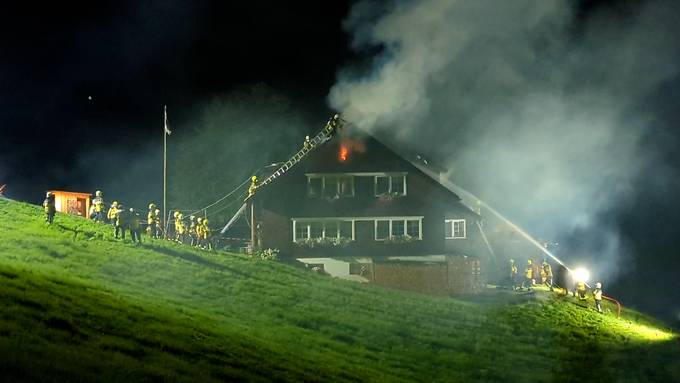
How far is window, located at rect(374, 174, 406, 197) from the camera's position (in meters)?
46.3

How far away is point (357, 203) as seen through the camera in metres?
46.1

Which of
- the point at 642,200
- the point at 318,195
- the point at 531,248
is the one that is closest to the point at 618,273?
the point at 642,200

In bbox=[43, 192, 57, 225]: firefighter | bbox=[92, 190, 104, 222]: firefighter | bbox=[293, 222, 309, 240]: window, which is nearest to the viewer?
bbox=[43, 192, 57, 225]: firefighter

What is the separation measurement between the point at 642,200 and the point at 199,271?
6909cm

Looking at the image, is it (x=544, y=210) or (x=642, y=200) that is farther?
(x=642, y=200)

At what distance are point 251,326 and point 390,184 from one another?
23114 mm

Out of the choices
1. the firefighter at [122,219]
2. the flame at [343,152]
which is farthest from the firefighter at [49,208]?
the flame at [343,152]

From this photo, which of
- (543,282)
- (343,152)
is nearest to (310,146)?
(343,152)

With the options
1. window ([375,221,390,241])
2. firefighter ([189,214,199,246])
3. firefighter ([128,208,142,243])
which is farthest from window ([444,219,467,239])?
firefighter ([128,208,142,243])

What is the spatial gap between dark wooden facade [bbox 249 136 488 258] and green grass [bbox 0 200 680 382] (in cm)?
729

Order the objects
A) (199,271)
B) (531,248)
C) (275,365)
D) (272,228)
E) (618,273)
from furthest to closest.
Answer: (618,273) → (531,248) → (272,228) → (199,271) → (275,365)

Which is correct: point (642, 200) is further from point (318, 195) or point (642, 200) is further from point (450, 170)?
point (318, 195)

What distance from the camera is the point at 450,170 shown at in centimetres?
6234

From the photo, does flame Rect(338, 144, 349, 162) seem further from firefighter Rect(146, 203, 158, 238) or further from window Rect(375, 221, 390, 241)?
firefighter Rect(146, 203, 158, 238)
